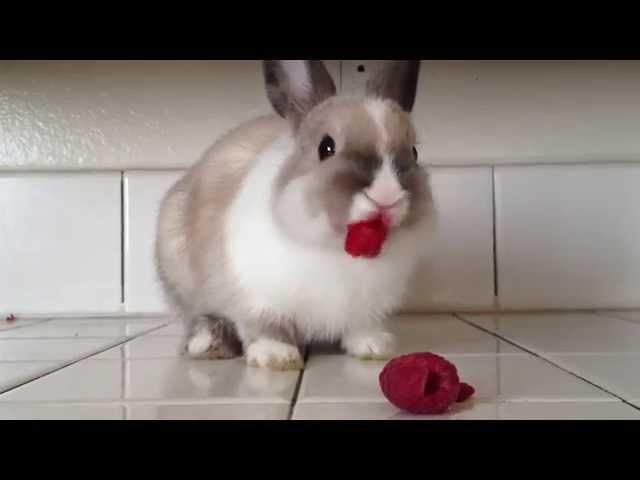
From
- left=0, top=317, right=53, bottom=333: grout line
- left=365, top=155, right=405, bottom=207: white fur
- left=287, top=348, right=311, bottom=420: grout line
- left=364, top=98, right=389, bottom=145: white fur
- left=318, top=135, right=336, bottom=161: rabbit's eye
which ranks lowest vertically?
left=287, top=348, right=311, bottom=420: grout line

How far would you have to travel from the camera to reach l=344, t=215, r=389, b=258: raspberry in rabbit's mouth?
91 cm

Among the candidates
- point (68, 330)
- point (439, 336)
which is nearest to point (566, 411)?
point (439, 336)

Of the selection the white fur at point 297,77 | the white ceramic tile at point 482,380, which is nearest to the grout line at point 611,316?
the white ceramic tile at point 482,380

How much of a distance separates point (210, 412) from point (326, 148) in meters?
0.42

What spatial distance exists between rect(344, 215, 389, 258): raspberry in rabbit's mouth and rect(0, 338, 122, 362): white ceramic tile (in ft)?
1.65

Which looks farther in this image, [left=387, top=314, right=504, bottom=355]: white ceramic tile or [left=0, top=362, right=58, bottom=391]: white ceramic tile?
[left=387, top=314, right=504, bottom=355]: white ceramic tile

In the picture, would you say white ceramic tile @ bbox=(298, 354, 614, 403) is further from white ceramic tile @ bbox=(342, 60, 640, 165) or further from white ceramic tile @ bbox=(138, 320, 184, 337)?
white ceramic tile @ bbox=(342, 60, 640, 165)

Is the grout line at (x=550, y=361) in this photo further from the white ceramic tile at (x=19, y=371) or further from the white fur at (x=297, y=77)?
the white ceramic tile at (x=19, y=371)

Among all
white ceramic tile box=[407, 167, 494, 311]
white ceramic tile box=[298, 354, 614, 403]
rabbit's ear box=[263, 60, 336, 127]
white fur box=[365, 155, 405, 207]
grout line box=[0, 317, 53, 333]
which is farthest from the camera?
white ceramic tile box=[407, 167, 494, 311]

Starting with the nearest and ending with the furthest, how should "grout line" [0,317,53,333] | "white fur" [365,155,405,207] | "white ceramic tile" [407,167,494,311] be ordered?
"white fur" [365,155,405,207] < "grout line" [0,317,53,333] < "white ceramic tile" [407,167,494,311]

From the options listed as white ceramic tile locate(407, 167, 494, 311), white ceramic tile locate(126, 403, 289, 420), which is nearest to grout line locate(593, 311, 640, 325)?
white ceramic tile locate(407, 167, 494, 311)
